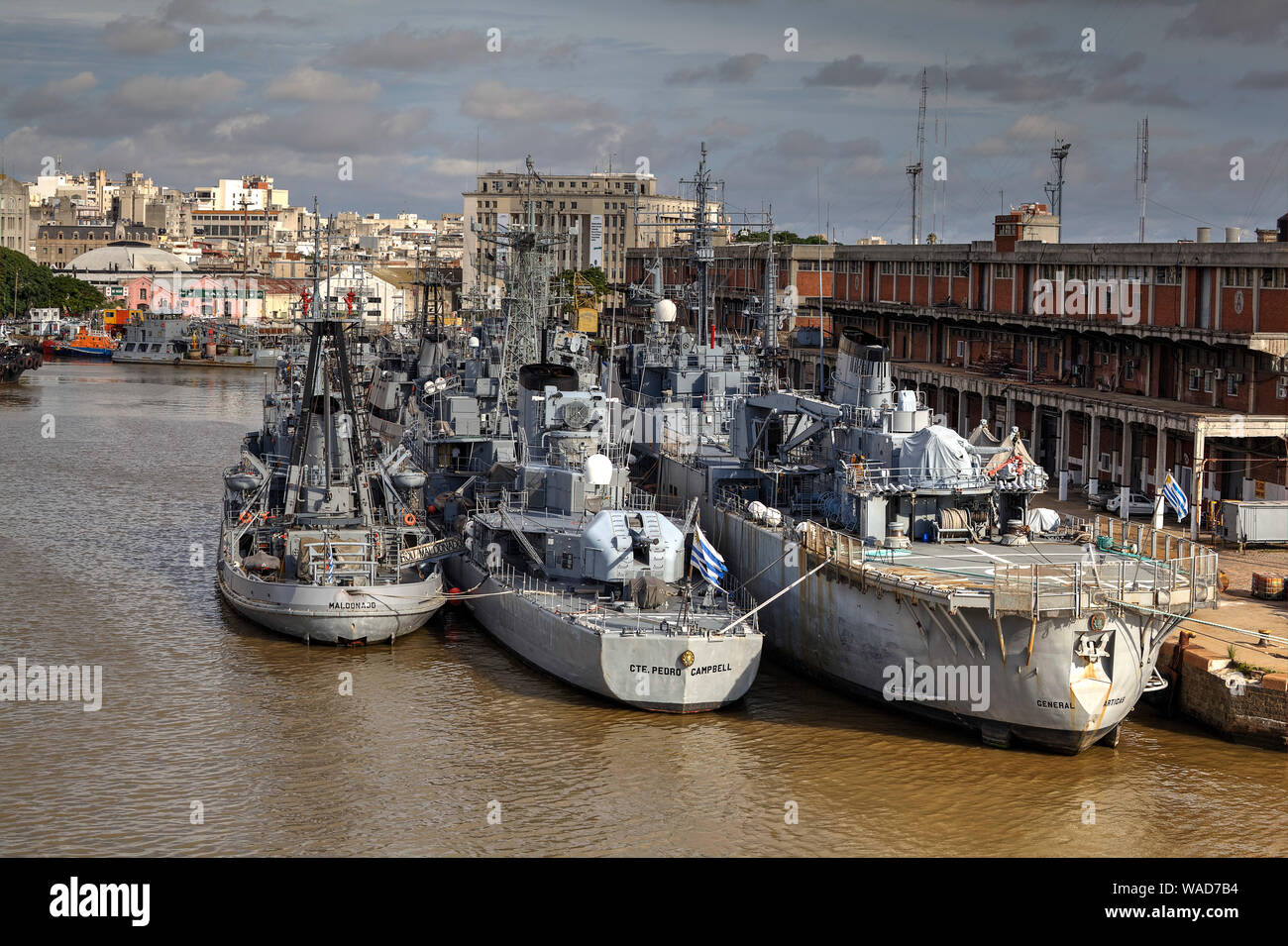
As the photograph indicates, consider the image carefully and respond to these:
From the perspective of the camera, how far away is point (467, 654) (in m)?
31.9

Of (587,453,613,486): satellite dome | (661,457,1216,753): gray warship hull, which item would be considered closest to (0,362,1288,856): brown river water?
(661,457,1216,753): gray warship hull

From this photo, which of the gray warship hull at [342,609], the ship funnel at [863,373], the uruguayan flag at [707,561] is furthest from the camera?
the ship funnel at [863,373]

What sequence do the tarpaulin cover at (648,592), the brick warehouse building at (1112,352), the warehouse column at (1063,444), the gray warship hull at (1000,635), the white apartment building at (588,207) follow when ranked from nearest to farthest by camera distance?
1. the gray warship hull at (1000,635)
2. the tarpaulin cover at (648,592)
3. the brick warehouse building at (1112,352)
4. the warehouse column at (1063,444)
5. the white apartment building at (588,207)

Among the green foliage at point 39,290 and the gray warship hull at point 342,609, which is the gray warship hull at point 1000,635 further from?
the green foliage at point 39,290

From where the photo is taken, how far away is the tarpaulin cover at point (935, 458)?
95.8 ft

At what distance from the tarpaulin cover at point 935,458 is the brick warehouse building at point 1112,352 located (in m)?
11.3

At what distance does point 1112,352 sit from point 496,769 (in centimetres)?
3032

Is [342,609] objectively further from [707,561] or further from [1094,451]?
[1094,451]

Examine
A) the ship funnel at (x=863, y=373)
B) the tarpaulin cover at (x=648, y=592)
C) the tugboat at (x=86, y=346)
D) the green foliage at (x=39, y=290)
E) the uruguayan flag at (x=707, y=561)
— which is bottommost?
the tarpaulin cover at (x=648, y=592)

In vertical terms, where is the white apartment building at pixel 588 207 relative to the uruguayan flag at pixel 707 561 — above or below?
above

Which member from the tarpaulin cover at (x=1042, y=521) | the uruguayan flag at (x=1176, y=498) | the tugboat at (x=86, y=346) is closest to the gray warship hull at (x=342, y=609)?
the tarpaulin cover at (x=1042, y=521)

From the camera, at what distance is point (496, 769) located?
81.1 ft

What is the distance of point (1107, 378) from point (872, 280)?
914 inches

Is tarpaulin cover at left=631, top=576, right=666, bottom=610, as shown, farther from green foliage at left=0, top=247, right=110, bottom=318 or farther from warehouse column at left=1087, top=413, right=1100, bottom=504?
green foliage at left=0, top=247, right=110, bottom=318
